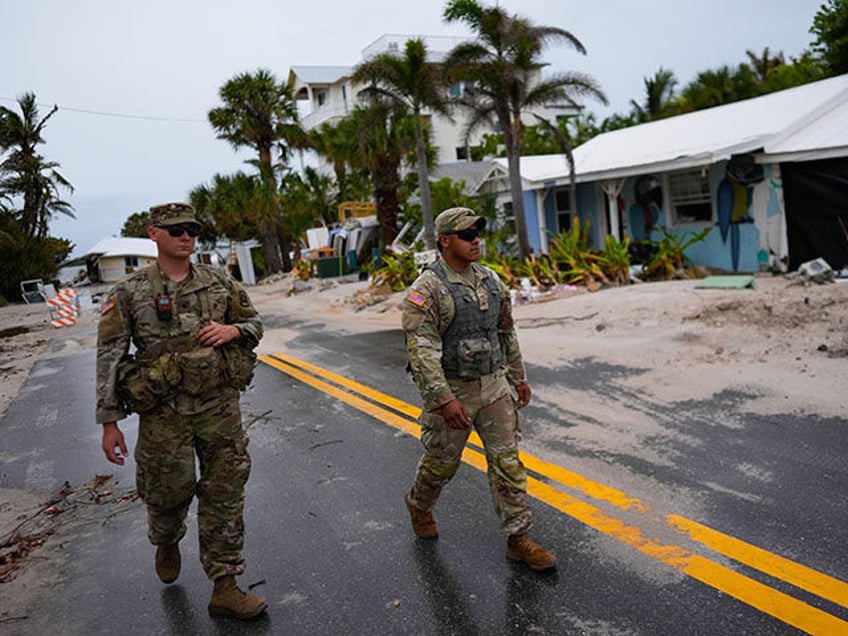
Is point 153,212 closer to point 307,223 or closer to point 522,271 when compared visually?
point 522,271

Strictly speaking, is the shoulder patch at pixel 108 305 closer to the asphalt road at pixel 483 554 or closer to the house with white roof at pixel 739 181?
the asphalt road at pixel 483 554

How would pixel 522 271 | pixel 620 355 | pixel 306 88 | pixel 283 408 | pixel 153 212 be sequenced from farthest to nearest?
pixel 306 88 < pixel 522 271 < pixel 620 355 < pixel 283 408 < pixel 153 212

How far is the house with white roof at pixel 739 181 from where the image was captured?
11.6 meters

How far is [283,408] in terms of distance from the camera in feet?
→ 22.6

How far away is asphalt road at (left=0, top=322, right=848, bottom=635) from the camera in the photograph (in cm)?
283

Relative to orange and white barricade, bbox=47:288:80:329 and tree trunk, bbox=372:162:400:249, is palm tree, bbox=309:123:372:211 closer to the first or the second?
tree trunk, bbox=372:162:400:249

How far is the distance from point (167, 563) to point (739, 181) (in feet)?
40.3

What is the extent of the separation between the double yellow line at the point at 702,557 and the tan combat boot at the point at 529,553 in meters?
0.47

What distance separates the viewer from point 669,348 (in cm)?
779

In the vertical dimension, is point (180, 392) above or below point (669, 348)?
above

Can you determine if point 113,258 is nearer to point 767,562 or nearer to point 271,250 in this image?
point 271,250

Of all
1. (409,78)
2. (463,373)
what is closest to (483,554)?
(463,373)

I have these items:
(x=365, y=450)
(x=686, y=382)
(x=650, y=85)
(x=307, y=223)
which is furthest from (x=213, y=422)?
(x=650, y=85)

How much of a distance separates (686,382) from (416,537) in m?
3.70
